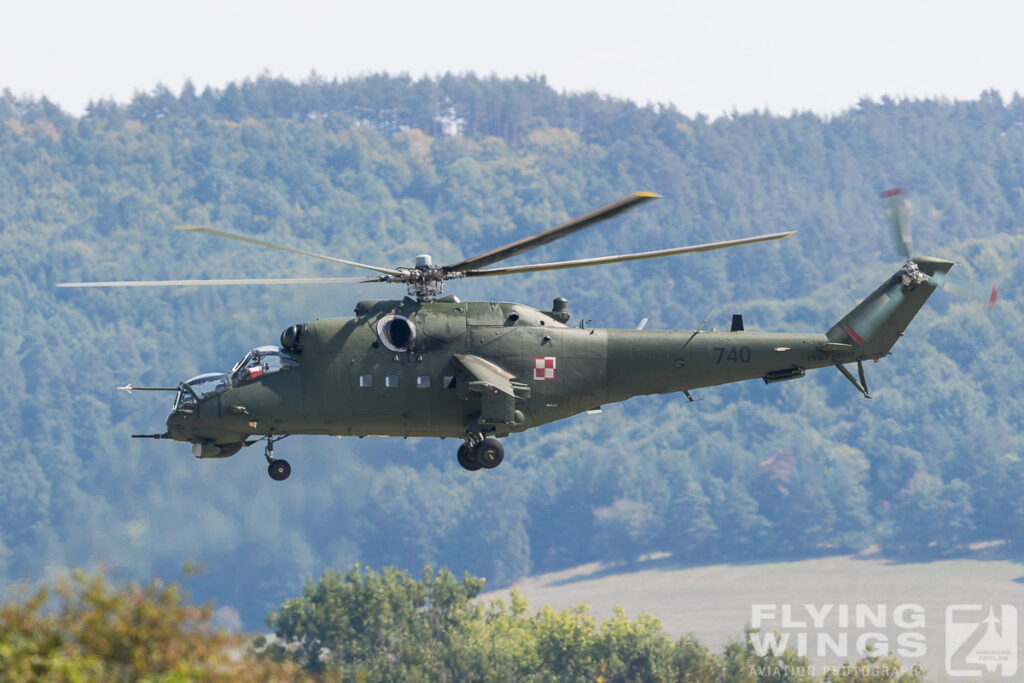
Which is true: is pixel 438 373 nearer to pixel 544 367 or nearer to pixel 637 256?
pixel 544 367

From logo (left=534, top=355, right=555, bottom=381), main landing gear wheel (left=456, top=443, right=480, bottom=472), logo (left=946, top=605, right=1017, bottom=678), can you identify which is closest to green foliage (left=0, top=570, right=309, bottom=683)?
main landing gear wheel (left=456, top=443, right=480, bottom=472)

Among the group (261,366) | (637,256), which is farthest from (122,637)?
(637,256)

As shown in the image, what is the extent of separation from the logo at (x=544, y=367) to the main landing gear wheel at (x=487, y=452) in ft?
6.25

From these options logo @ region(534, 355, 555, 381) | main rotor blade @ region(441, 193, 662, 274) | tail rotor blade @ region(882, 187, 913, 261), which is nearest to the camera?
main rotor blade @ region(441, 193, 662, 274)

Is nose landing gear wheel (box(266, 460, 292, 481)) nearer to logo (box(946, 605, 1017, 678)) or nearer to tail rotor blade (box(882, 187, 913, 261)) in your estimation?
tail rotor blade (box(882, 187, 913, 261))

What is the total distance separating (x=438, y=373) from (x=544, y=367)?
8.24ft

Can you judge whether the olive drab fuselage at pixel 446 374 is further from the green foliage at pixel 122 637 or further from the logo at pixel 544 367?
the green foliage at pixel 122 637

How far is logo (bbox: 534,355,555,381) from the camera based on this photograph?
133 feet

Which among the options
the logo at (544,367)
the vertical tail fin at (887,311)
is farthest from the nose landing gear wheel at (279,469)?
the vertical tail fin at (887,311)

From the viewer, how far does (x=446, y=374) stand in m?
39.8

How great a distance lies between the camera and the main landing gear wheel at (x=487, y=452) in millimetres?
39531

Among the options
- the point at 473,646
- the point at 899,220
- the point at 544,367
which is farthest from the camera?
the point at 473,646

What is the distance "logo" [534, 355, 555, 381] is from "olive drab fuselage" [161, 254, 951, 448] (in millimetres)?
23

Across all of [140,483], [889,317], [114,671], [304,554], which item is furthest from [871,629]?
[114,671]
